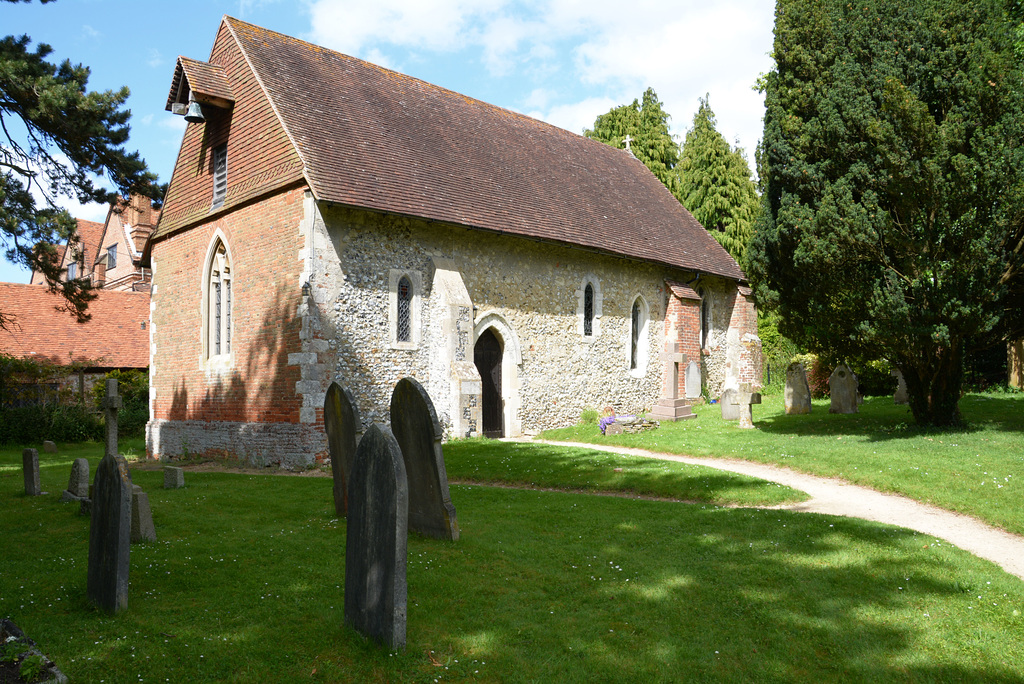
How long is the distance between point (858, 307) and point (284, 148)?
11361mm

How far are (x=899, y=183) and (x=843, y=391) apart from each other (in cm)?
789

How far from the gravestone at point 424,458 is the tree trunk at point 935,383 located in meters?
10.3

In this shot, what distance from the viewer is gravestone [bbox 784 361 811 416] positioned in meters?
18.7

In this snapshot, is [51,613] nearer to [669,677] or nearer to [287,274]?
[669,677]

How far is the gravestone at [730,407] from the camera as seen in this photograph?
17859mm

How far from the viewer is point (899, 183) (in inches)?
460

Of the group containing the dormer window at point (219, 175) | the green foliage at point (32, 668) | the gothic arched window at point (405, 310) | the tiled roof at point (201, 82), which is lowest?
the green foliage at point (32, 668)

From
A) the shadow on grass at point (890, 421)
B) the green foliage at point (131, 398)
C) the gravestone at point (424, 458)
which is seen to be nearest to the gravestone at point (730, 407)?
the shadow on grass at point (890, 421)

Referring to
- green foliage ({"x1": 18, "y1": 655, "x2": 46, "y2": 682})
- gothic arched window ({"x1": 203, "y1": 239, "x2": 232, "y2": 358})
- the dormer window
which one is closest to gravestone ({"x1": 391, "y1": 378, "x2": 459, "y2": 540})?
green foliage ({"x1": 18, "y1": 655, "x2": 46, "y2": 682})

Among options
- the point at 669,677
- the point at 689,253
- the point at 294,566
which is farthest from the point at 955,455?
the point at 689,253

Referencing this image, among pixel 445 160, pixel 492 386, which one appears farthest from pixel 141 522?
pixel 445 160

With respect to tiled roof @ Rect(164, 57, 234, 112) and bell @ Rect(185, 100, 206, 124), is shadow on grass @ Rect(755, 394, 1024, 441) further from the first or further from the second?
bell @ Rect(185, 100, 206, 124)

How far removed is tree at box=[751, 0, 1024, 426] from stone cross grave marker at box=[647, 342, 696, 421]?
14.9 feet

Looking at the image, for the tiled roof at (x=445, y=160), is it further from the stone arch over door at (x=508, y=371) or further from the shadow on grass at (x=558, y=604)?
the shadow on grass at (x=558, y=604)
